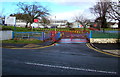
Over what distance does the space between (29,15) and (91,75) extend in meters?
39.5

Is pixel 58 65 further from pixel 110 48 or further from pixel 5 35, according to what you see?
pixel 5 35

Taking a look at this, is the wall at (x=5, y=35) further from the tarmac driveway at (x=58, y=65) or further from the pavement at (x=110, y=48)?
the pavement at (x=110, y=48)

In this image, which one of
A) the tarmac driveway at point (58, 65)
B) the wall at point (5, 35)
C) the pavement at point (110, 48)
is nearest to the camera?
the tarmac driveway at point (58, 65)

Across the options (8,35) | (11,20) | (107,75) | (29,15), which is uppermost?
(29,15)

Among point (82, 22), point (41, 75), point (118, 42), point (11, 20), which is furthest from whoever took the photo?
point (82, 22)

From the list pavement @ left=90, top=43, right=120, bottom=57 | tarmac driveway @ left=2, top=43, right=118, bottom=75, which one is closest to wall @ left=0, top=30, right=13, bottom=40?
tarmac driveway @ left=2, top=43, right=118, bottom=75

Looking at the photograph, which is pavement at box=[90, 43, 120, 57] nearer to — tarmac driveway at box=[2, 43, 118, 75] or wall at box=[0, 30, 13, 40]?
tarmac driveway at box=[2, 43, 118, 75]

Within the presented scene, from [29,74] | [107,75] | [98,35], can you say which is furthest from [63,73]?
[98,35]

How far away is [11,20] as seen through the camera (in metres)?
15.3

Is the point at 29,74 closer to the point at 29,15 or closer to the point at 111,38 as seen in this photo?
the point at 111,38

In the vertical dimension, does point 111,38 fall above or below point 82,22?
below

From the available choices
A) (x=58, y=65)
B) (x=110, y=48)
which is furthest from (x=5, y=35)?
(x=110, y=48)

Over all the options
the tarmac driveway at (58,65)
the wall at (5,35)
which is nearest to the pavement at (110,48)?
the tarmac driveway at (58,65)

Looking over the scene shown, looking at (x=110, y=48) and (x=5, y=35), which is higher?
(x=5, y=35)
